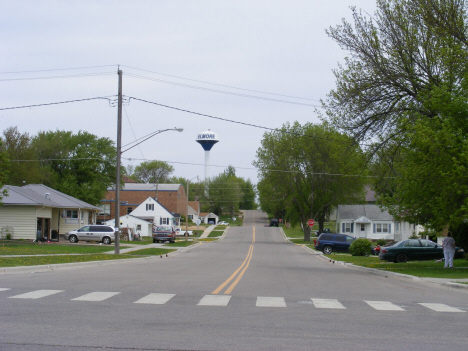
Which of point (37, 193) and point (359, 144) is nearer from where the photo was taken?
point (359, 144)

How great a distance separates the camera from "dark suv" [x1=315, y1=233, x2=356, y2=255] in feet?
138

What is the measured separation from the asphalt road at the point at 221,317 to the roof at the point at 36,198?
26986 millimetres

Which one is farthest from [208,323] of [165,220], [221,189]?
[221,189]

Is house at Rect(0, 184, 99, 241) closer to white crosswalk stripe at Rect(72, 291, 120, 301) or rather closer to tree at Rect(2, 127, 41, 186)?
tree at Rect(2, 127, 41, 186)

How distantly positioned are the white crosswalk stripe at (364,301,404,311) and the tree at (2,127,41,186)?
169 feet

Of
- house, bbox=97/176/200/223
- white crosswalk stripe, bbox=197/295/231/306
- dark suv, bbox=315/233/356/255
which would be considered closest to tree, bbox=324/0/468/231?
white crosswalk stripe, bbox=197/295/231/306

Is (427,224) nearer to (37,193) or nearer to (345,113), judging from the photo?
(345,113)

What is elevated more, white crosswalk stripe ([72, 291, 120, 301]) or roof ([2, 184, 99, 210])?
roof ([2, 184, 99, 210])

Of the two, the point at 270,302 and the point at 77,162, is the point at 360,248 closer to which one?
the point at 270,302

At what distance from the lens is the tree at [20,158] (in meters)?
56.9

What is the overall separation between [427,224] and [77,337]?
19.2m

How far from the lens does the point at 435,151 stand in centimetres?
1972

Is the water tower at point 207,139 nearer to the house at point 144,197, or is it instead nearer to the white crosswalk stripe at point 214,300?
the house at point 144,197

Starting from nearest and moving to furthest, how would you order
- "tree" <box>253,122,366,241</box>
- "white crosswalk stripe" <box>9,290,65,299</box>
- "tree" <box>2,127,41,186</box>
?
"white crosswalk stripe" <box>9,290,65,299</box>
"tree" <box>2,127,41,186</box>
"tree" <box>253,122,366,241</box>
